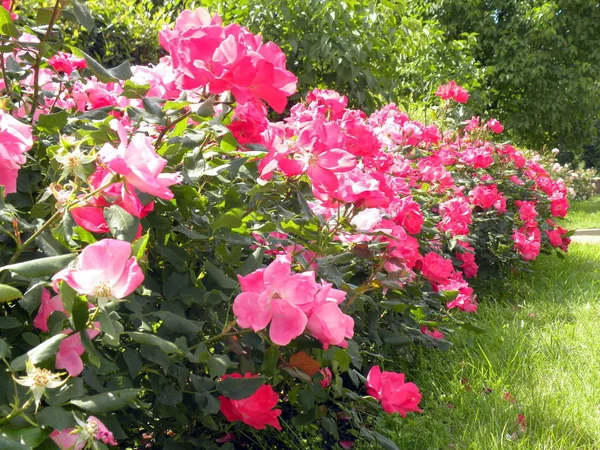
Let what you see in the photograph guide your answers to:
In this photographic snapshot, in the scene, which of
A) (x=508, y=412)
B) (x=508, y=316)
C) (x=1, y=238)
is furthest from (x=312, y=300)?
(x=508, y=316)

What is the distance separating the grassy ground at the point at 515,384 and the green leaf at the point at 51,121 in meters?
1.44

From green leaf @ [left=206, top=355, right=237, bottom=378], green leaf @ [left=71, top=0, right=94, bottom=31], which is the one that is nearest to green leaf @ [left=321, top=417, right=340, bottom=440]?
green leaf @ [left=206, top=355, right=237, bottom=378]

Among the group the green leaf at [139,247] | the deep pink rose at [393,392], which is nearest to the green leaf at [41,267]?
the green leaf at [139,247]

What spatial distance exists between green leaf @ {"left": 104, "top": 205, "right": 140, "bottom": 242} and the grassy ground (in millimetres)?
1420

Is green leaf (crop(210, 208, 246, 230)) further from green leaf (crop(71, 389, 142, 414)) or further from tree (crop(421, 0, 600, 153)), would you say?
tree (crop(421, 0, 600, 153))

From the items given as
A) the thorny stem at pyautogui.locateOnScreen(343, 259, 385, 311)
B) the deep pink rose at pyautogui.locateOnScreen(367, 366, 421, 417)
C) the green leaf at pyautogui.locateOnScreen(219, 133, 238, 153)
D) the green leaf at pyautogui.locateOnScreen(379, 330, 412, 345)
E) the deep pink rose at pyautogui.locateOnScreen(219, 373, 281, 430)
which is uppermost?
the green leaf at pyautogui.locateOnScreen(219, 133, 238, 153)

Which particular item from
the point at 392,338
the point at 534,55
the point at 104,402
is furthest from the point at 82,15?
the point at 534,55

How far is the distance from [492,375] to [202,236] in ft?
5.69

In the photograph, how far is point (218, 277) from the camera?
118 centimetres

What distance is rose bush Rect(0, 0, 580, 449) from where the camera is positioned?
31.3 inches

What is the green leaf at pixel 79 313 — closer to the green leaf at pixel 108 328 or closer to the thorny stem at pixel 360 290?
the green leaf at pixel 108 328

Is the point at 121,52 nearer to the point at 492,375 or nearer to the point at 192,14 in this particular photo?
the point at 492,375

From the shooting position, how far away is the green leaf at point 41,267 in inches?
30.9

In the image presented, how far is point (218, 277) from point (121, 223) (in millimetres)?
371
